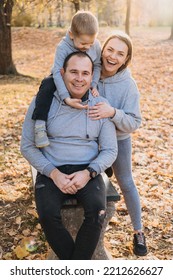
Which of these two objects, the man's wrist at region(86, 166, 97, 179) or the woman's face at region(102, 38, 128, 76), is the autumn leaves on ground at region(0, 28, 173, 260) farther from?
the woman's face at region(102, 38, 128, 76)

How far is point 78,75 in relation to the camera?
3.39 meters

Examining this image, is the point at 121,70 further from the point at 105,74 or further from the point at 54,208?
the point at 54,208

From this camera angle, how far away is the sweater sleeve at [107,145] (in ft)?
11.2

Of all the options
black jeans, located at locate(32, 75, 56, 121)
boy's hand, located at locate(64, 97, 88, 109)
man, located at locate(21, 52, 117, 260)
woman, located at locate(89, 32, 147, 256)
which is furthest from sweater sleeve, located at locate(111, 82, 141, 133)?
black jeans, located at locate(32, 75, 56, 121)

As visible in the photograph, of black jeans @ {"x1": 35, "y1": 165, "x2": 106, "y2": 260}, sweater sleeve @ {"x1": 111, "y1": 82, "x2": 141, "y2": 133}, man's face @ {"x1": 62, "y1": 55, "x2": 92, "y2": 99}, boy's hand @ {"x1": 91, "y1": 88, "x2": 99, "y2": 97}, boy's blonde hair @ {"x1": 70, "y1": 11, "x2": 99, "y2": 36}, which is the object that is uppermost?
→ boy's blonde hair @ {"x1": 70, "y1": 11, "x2": 99, "y2": 36}

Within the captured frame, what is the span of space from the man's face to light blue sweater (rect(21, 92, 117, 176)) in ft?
0.44

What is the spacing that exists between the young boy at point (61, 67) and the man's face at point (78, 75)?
7 centimetres

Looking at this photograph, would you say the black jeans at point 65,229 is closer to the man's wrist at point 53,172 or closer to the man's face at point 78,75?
the man's wrist at point 53,172

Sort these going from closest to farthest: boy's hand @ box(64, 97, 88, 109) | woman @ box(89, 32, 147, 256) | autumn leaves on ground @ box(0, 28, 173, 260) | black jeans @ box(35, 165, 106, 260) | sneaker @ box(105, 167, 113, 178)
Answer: black jeans @ box(35, 165, 106, 260) < boy's hand @ box(64, 97, 88, 109) < woman @ box(89, 32, 147, 256) < sneaker @ box(105, 167, 113, 178) < autumn leaves on ground @ box(0, 28, 173, 260)

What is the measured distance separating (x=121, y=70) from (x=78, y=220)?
1315 mm

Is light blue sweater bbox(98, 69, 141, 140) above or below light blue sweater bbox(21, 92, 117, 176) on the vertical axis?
above

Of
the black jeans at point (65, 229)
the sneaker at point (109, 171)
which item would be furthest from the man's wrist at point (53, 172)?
the sneaker at point (109, 171)

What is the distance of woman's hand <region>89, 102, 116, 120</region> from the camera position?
3.41 meters
